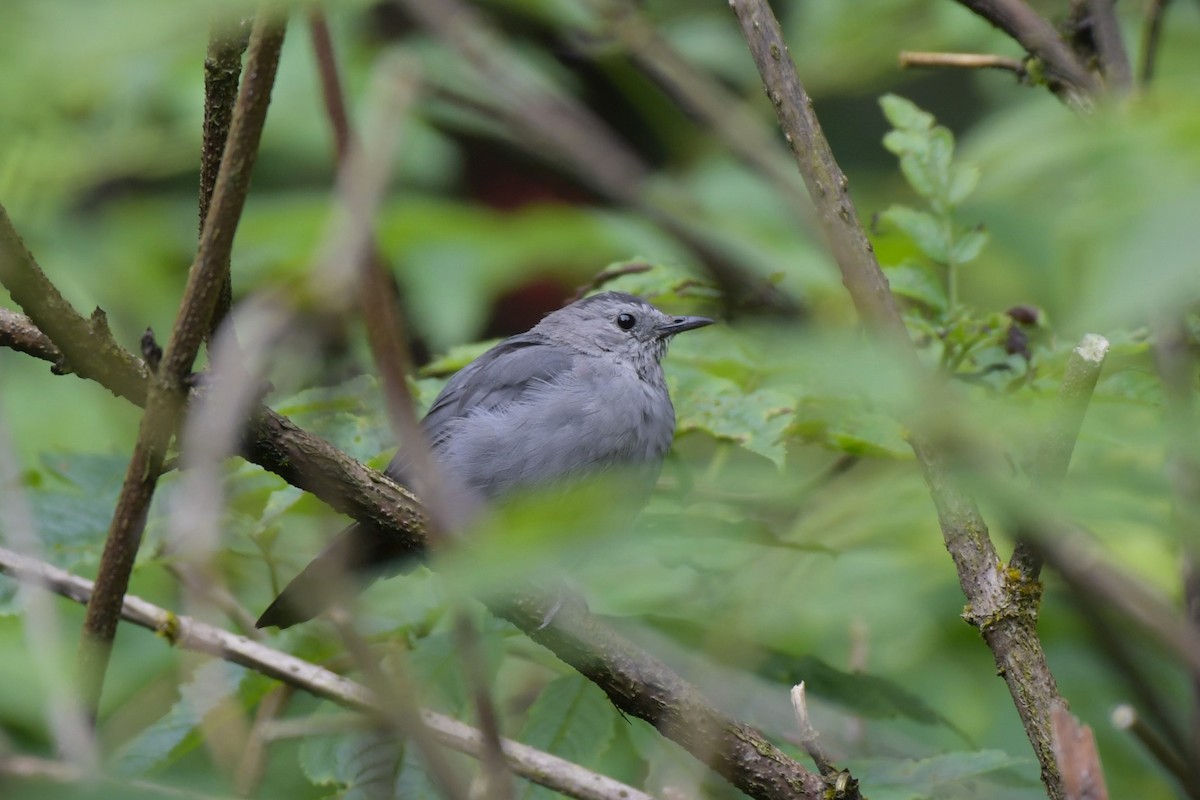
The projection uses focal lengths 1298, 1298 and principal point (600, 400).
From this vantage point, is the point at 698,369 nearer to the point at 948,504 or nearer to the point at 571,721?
the point at 571,721

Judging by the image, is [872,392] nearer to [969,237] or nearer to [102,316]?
[102,316]

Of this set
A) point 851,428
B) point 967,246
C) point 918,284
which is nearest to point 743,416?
point 851,428

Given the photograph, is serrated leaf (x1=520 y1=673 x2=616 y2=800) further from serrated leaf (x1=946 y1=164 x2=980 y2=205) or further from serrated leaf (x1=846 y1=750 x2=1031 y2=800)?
serrated leaf (x1=946 y1=164 x2=980 y2=205)

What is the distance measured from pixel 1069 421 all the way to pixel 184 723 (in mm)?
1904

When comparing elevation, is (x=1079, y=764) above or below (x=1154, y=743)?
below

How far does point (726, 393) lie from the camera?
304 centimetres

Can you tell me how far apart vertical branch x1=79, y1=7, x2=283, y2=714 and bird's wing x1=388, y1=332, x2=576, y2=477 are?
8.39 feet

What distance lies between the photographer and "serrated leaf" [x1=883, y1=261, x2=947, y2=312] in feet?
9.41

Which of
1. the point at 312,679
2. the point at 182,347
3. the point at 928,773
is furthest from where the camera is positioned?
the point at 312,679

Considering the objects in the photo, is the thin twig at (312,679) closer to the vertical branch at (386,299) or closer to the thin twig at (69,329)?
the thin twig at (69,329)

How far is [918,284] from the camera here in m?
2.89

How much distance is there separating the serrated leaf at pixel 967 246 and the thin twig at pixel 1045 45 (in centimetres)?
33

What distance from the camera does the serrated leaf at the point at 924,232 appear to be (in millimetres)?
2828

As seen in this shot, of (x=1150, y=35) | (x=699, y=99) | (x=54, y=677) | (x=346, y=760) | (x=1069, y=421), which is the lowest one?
(x=54, y=677)
